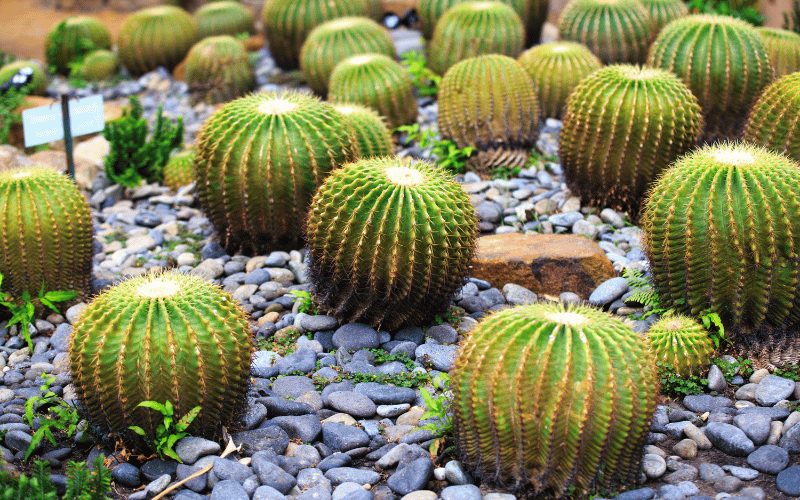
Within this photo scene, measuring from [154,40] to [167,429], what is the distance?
7215 millimetres

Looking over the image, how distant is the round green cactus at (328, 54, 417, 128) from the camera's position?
7051 mm

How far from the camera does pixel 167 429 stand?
362 centimetres

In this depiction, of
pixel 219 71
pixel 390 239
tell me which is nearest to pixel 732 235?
pixel 390 239

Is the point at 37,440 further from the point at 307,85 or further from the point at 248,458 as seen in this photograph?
the point at 307,85

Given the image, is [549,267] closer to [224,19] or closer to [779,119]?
[779,119]

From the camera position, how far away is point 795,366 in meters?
4.28

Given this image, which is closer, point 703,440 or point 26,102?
point 703,440

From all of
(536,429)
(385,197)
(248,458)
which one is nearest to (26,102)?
(385,197)

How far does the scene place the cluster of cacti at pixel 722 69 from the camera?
249 inches

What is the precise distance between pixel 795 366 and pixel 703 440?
80 centimetres

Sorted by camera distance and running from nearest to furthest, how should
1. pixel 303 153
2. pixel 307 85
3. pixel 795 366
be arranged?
pixel 795 366 → pixel 303 153 → pixel 307 85

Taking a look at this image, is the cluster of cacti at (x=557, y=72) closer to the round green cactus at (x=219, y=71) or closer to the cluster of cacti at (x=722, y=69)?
the cluster of cacti at (x=722, y=69)

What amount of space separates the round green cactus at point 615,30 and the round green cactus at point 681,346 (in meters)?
4.35

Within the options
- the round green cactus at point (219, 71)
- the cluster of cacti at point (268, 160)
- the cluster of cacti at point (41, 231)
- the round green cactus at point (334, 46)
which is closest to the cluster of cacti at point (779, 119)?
the cluster of cacti at point (268, 160)
